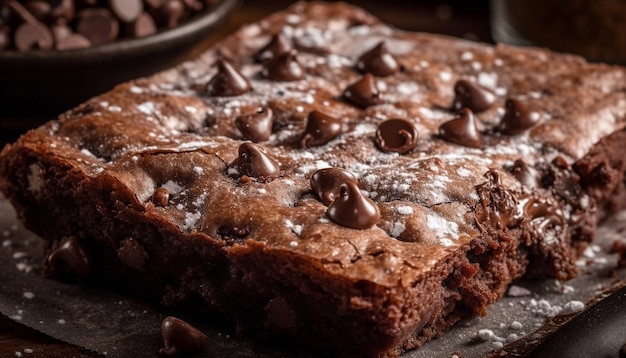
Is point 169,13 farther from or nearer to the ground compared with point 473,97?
nearer to the ground

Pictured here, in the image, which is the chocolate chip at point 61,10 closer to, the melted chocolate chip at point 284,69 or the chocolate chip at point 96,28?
the chocolate chip at point 96,28

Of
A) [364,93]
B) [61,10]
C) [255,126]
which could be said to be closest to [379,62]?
[364,93]

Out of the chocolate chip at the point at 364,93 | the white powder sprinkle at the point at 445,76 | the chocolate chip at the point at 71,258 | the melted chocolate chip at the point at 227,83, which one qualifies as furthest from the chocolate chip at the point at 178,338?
→ the white powder sprinkle at the point at 445,76

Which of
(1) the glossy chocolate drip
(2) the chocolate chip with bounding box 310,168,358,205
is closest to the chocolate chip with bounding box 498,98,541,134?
(1) the glossy chocolate drip

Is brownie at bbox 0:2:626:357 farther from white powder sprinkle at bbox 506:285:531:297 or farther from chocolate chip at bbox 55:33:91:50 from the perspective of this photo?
chocolate chip at bbox 55:33:91:50

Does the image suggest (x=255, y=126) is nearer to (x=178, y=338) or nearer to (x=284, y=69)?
(x=284, y=69)

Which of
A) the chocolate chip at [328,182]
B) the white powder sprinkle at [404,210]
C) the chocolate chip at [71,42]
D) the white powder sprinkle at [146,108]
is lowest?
the chocolate chip at [71,42]

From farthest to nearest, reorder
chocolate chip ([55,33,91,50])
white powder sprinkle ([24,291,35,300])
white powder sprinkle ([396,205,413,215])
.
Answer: chocolate chip ([55,33,91,50]) < white powder sprinkle ([24,291,35,300]) < white powder sprinkle ([396,205,413,215])
